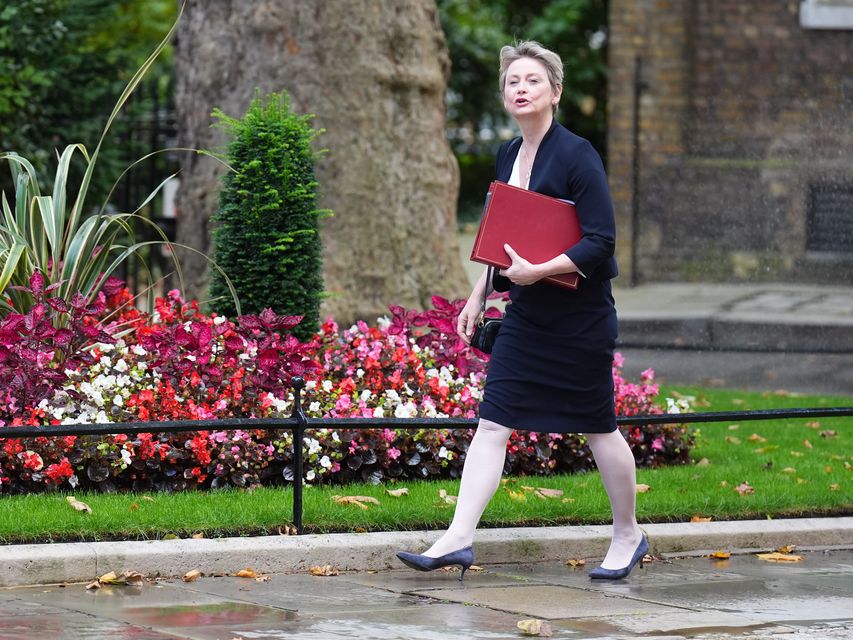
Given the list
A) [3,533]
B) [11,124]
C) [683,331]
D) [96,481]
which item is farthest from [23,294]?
[683,331]

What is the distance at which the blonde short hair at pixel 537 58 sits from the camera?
19.1 feet

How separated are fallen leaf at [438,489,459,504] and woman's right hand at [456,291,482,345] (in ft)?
3.37

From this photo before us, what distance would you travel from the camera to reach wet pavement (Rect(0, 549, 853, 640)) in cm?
488

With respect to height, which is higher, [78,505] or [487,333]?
[487,333]

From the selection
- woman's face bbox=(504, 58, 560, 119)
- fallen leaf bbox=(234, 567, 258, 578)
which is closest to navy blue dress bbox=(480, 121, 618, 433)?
woman's face bbox=(504, 58, 560, 119)

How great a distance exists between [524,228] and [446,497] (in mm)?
1649

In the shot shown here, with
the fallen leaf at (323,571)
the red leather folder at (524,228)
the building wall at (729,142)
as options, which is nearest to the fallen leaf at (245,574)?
the fallen leaf at (323,571)

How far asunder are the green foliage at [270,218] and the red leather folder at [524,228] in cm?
260

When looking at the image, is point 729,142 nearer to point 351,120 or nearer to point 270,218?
point 351,120

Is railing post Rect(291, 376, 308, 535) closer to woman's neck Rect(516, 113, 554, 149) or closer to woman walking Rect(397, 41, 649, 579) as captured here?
woman walking Rect(397, 41, 649, 579)

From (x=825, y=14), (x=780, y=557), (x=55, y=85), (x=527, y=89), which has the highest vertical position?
(x=825, y=14)

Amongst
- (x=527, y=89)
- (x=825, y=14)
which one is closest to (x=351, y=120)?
(x=527, y=89)

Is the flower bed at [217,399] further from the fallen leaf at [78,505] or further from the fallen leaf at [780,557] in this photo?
the fallen leaf at [780,557]

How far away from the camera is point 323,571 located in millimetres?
5957
